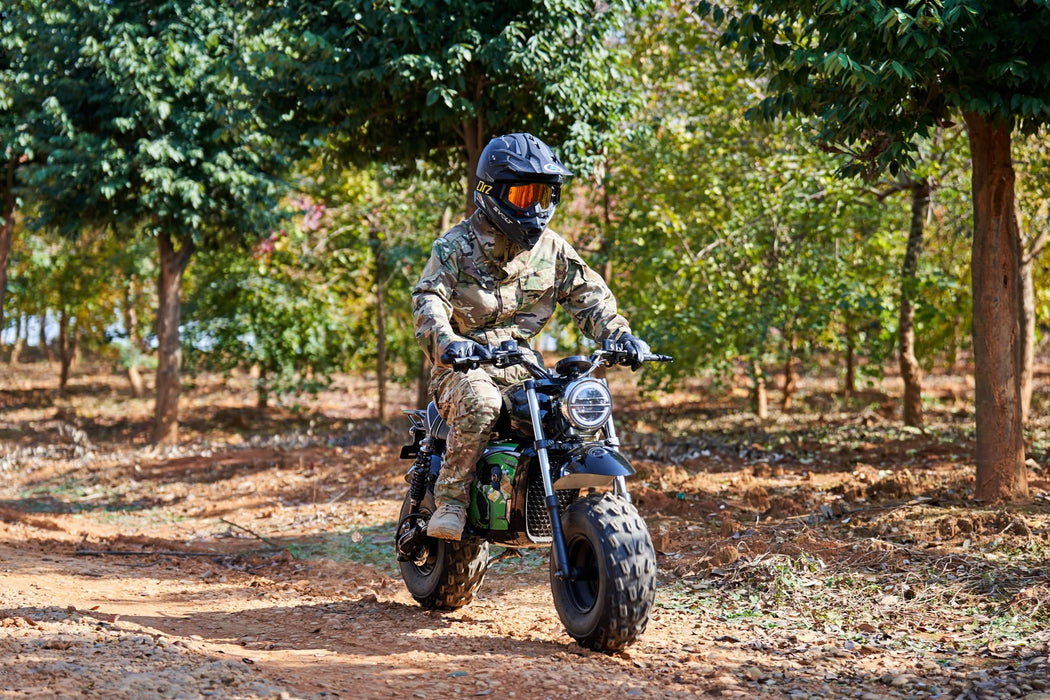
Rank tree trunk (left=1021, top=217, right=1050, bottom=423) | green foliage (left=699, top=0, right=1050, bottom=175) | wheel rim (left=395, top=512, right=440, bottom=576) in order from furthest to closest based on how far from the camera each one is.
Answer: tree trunk (left=1021, top=217, right=1050, bottom=423) < green foliage (left=699, top=0, right=1050, bottom=175) < wheel rim (left=395, top=512, right=440, bottom=576)

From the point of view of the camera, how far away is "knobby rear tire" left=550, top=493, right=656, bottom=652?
177 inches

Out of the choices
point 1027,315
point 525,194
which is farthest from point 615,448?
point 1027,315

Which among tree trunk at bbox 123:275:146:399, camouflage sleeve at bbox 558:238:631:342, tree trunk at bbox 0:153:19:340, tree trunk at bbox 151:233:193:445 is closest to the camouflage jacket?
camouflage sleeve at bbox 558:238:631:342

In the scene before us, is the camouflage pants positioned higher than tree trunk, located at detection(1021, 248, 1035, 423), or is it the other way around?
tree trunk, located at detection(1021, 248, 1035, 423)

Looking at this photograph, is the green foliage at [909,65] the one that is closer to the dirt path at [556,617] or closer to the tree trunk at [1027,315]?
the dirt path at [556,617]

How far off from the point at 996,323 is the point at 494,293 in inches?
167

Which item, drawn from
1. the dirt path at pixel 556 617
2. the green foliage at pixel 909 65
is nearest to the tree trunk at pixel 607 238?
the dirt path at pixel 556 617

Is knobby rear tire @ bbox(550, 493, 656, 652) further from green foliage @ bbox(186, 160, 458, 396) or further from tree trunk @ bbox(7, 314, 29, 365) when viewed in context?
tree trunk @ bbox(7, 314, 29, 365)

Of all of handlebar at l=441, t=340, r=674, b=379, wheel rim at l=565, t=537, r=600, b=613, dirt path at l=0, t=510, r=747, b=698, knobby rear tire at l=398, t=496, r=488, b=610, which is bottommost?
dirt path at l=0, t=510, r=747, b=698

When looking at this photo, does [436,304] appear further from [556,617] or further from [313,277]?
[313,277]

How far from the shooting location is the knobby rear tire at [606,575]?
14.7ft

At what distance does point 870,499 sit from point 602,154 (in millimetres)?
5254

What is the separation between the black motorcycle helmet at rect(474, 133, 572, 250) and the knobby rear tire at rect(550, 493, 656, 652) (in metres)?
1.51

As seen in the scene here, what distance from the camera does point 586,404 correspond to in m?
4.75
